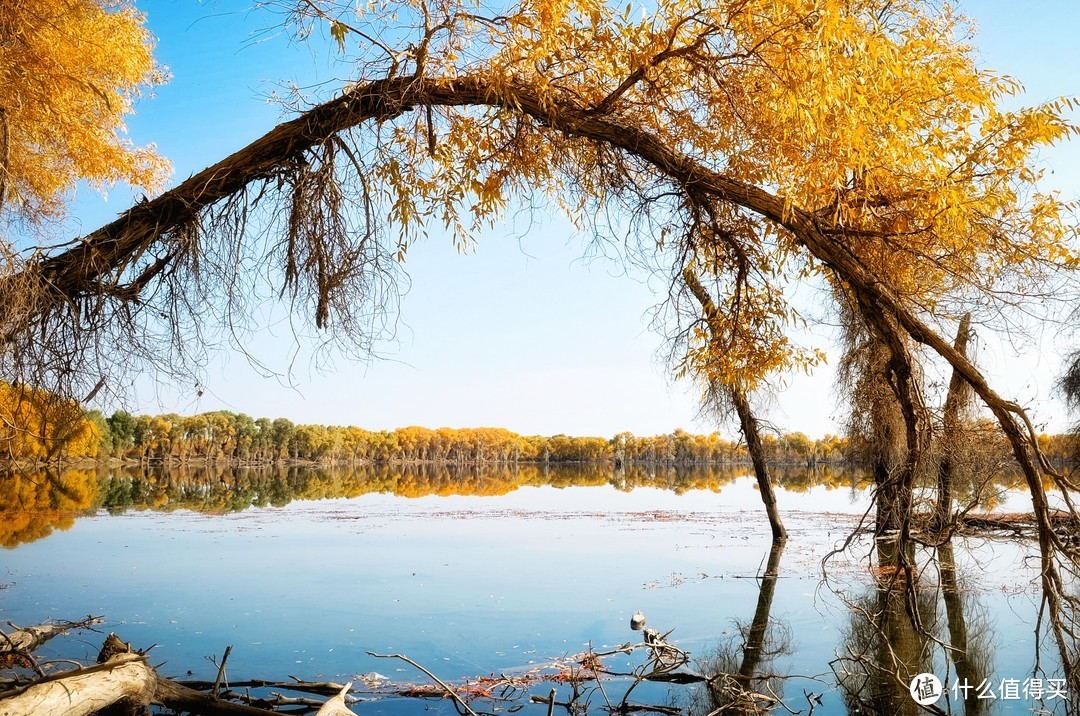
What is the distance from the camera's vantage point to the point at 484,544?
1346cm

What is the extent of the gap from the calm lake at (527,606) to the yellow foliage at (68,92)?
351 cm

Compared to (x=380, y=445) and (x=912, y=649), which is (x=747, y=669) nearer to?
(x=912, y=649)

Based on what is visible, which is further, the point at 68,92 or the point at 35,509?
the point at 35,509

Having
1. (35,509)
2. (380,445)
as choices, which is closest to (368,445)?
(380,445)

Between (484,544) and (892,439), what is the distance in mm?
7519

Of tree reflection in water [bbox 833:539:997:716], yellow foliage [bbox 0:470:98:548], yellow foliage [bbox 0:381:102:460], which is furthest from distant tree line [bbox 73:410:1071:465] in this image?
yellow foliage [bbox 0:381:102:460]

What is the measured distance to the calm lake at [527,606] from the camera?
17.7 feet

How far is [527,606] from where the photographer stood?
796 centimetres

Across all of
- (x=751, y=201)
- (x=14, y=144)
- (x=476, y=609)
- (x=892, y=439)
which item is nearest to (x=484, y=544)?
(x=476, y=609)

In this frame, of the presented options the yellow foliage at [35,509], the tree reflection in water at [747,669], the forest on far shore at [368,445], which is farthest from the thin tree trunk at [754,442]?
the forest on far shore at [368,445]

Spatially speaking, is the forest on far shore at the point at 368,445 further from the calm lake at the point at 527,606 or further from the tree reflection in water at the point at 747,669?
the tree reflection in water at the point at 747,669

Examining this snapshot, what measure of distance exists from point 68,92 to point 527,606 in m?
6.62

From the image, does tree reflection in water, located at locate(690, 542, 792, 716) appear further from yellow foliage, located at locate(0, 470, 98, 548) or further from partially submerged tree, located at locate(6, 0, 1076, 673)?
yellow foliage, located at locate(0, 470, 98, 548)

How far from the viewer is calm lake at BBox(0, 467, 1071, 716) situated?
5383 mm
